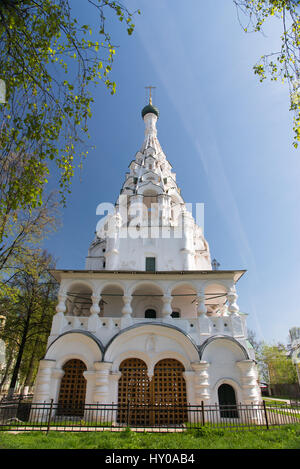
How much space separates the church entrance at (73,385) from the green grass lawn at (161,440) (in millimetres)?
4531

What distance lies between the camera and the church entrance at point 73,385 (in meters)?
13.4

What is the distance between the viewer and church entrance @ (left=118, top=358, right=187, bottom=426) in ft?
42.8

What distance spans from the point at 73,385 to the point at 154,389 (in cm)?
394

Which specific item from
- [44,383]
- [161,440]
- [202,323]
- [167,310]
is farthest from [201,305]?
[44,383]

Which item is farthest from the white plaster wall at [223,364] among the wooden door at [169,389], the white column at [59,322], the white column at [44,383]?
the white column at [44,383]

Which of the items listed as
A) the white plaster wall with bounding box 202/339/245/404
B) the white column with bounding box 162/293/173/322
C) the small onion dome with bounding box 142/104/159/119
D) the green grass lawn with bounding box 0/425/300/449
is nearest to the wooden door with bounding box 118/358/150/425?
the white column with bounding box 162/293/173/322

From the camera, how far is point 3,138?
5.90m

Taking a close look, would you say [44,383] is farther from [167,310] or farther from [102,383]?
[167,310]

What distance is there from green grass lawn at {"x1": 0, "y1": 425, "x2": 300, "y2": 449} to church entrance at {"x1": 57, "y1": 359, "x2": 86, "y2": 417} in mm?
4531

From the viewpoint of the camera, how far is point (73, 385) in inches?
538

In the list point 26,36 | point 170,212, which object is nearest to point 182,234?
point 170,212

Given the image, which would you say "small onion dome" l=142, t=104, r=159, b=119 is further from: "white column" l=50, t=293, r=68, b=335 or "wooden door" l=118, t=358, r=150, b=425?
"wooden door" l=118, t=358, r=150, b=425
